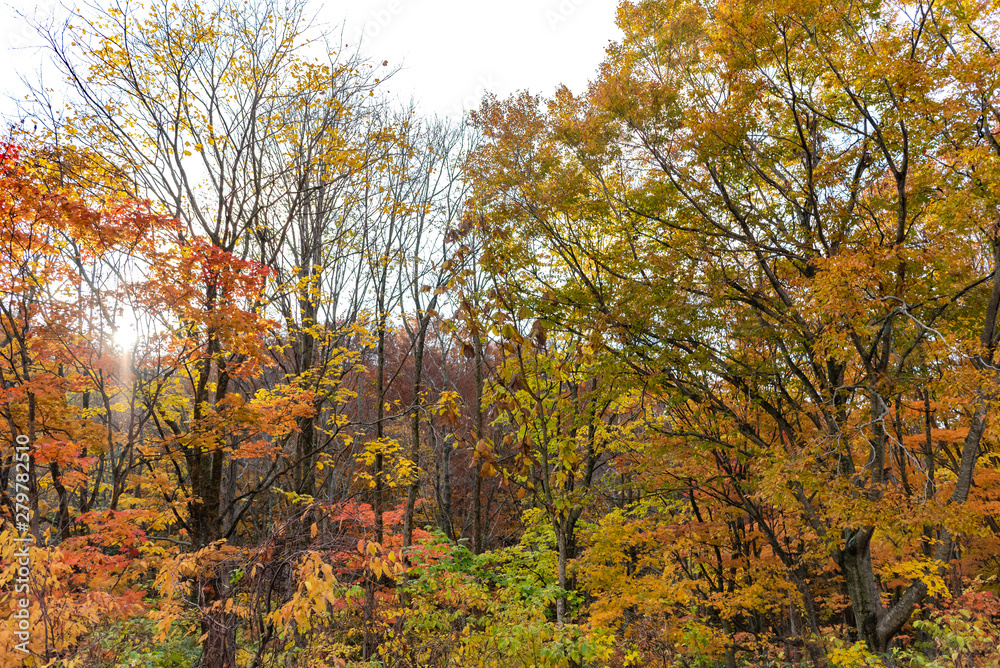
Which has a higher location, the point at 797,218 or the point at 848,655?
the point at 797,218

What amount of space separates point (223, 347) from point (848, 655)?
9.09 metres

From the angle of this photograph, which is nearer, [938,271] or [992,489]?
[938,271]

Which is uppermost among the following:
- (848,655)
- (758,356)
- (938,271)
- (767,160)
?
(767,160)

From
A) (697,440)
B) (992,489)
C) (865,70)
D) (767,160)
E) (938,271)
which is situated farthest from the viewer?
(992,489)

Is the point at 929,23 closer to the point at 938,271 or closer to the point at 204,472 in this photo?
the point at 938,271

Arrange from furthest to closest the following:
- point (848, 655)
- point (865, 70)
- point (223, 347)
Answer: point (223, 347)
point (848, 655)
point (865, 70)

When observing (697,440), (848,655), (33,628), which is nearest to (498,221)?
(697,440)

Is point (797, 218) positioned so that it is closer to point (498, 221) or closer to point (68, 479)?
point (498, 221)

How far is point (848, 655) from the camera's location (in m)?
5.86

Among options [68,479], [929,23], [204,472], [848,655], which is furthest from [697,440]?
[68,479]

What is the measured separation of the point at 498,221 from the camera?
19.6ft

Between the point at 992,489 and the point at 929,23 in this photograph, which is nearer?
the point at 929,23

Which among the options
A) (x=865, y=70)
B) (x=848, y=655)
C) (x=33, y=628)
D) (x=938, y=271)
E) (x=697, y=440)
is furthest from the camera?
(x=697, y=440)

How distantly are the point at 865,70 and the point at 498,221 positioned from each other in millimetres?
4129
